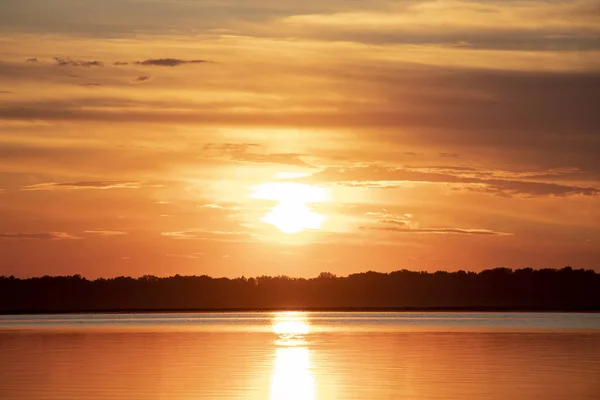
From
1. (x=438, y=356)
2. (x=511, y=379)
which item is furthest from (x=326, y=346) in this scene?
(x=511, y=379)

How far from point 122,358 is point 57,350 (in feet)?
27.3

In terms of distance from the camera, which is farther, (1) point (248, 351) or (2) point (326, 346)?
(2) point (326, 346)

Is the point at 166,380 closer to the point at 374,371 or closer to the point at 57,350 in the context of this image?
the point at 374,371

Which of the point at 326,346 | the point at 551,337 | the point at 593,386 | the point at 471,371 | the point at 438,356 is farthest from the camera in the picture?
the point at 551,337

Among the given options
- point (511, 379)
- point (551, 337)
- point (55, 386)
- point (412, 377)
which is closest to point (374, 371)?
point (412, 377)

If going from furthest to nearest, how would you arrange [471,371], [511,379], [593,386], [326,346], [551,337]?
[551,337]
[326,346]
[471,371]
[511,379]
[593,386]

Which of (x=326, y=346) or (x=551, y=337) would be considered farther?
(x=551, y=337)

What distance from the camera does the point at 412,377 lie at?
135 ft

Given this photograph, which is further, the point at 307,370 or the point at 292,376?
the point at 307,370

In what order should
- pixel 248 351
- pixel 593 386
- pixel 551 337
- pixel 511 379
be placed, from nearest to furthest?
pixel 593 386 → pixel 511 379 → pixel 248 351 → pixel 551 337

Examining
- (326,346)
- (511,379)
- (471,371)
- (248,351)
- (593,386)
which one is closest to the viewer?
(593,386)

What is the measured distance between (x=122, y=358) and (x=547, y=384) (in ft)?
72.8

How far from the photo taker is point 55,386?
39.1 meters

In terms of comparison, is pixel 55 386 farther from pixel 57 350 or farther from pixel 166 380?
pixel 57 350
